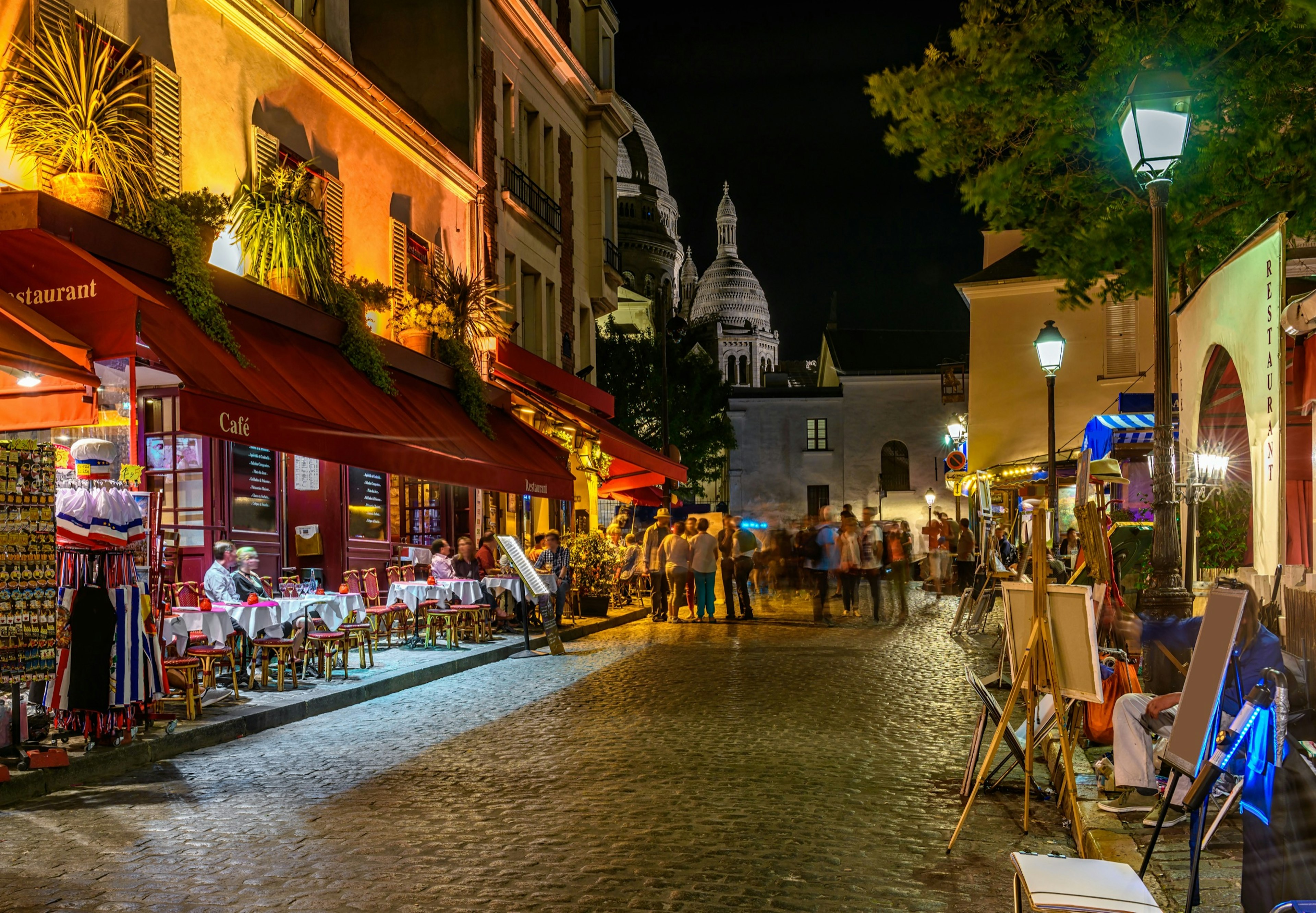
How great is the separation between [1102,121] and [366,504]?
11187 millimetres

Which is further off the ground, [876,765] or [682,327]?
[682,327]

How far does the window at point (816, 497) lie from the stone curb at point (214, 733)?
42.9 meters

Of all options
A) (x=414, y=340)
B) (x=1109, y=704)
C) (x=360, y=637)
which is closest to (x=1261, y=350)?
(x=1109, y=704)

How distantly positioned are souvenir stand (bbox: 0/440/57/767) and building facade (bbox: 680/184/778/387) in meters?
131

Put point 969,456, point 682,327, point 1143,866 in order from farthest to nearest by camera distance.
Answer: point 682,327 < point 969,456 < point 1143,866

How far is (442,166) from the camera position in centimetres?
1970

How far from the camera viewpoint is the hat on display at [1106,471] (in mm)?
17047

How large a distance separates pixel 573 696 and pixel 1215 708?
23.5 ft

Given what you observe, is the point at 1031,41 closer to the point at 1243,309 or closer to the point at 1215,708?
the point at 1243,309

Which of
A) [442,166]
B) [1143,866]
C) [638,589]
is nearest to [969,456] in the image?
[638,589]

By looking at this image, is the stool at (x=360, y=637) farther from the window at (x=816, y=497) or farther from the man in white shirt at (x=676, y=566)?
the window at (x=816, y=497)

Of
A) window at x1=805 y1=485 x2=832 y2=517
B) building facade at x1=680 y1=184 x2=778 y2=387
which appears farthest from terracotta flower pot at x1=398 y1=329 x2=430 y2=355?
building facade at x1=680 y1=184 x2=778 y2=387

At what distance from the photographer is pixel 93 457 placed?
8750mm

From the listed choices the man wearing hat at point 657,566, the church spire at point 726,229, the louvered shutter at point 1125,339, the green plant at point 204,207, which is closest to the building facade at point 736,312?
the church spire at point 726,229
